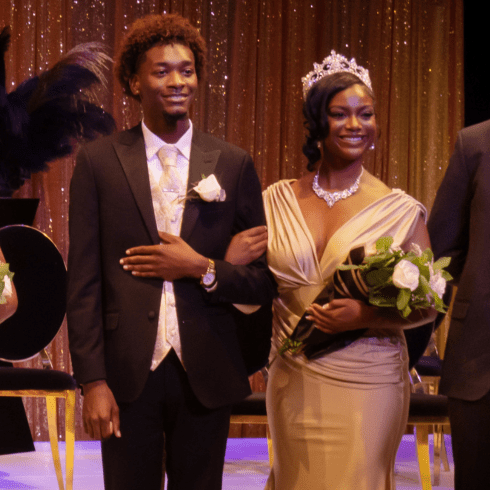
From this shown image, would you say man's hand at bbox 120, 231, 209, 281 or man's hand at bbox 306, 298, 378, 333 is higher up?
man's hand at bbox 120, 231, 209, 281

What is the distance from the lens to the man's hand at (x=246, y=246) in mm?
2283

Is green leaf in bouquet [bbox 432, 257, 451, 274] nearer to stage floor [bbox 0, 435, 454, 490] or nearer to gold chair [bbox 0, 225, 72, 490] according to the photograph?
stage floor [bbox 0, 435, 454, 490]

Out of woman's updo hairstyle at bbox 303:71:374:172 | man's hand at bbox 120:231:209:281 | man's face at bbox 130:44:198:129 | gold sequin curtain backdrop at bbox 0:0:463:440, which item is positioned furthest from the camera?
gold sequin curtain backdrop at bbox 0:0:463:440

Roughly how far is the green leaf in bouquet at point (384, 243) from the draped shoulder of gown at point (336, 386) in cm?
9

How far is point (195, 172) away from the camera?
228 cm

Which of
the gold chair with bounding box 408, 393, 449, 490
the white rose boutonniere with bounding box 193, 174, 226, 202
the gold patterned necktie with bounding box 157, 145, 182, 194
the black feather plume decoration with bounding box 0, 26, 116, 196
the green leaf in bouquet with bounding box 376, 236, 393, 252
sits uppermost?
the black feather plume decoration with bounding box 0, 26, 116, 196

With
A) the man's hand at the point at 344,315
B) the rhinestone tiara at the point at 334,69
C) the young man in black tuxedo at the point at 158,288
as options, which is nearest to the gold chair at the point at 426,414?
the man's hand at the point at 344,315

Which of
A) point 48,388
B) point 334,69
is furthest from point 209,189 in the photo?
point 48,388

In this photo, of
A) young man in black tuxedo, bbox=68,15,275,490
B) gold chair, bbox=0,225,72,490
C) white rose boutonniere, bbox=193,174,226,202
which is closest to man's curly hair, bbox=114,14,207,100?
young man in black tuxedo, bbox=68,15,275,490

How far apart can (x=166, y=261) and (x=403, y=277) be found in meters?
0.77

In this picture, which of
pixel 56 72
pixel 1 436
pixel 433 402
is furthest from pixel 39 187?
pixel 433 402

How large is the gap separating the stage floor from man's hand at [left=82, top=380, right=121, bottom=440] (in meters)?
2.57

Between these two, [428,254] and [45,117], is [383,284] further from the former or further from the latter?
[45,117]

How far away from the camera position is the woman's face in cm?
283
